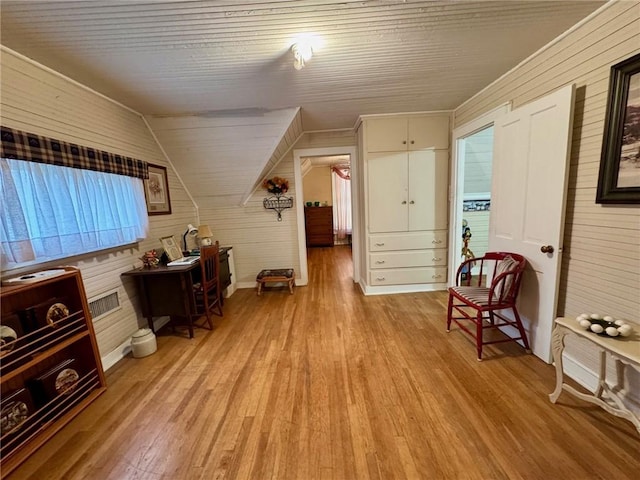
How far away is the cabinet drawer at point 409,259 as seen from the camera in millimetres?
3271

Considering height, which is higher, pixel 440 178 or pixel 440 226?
pixel 440 178

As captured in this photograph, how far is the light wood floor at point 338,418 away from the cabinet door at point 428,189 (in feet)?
4.51

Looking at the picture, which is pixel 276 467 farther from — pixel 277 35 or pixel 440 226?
pixel 440 226

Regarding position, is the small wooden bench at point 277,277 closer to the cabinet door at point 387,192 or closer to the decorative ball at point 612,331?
the cabinet door at point 387,192

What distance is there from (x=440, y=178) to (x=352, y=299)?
Result: 1861mm

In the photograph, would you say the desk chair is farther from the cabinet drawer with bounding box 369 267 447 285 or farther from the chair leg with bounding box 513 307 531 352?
the chair leg with bounding box 513 307 531 352

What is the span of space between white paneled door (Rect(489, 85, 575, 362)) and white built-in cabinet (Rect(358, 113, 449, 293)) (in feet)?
2.94

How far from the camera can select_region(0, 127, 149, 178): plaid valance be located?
1.43 metres

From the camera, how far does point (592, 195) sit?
62.1 inches

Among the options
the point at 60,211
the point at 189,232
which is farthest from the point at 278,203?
the point at 60,211

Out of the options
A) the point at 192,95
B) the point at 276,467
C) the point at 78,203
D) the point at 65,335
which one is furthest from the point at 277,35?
the point at 276,467

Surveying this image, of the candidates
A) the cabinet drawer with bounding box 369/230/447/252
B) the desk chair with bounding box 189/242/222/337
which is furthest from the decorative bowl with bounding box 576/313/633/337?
the desk chair with bounding box 189/242/222/337

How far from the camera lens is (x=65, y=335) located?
1.58 m

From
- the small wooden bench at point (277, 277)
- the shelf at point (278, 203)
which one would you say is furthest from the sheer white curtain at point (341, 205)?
the small wooden bench at point (277, 277)
